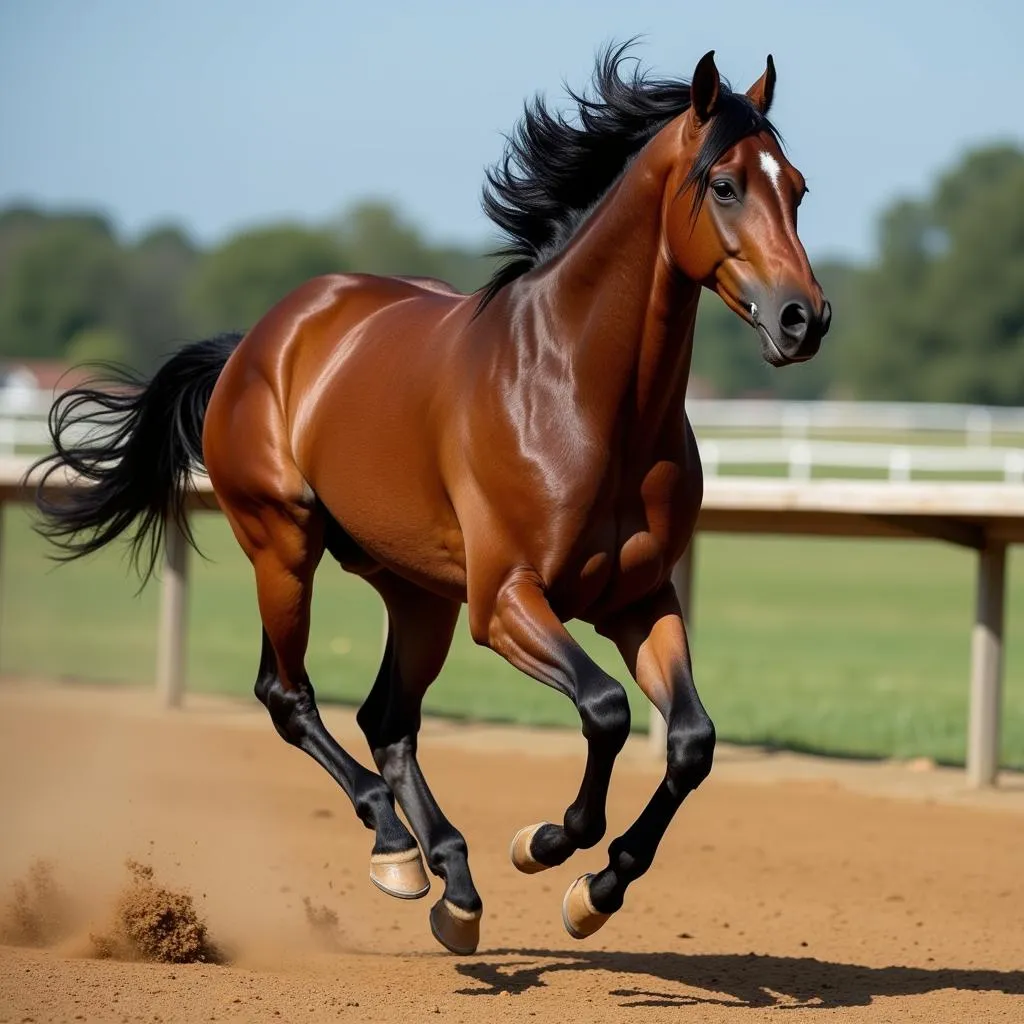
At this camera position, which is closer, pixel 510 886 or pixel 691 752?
pixel 691 752

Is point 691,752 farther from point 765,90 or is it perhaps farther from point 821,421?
point 821,421

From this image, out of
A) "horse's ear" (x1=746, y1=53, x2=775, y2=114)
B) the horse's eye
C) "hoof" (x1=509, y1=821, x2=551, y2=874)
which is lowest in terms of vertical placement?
"hoof" (x1=509, y1=821, x2=551, y2=874)

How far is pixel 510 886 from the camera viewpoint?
6.56 m

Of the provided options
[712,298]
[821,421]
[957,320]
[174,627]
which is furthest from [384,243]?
[174,627]

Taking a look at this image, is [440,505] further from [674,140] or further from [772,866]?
[772,866]

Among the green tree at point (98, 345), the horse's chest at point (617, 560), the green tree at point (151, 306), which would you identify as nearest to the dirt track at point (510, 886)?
the horse's chest at point (617, 560)

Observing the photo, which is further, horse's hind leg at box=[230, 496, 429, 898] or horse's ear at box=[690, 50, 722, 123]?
horse's hind leg at box=[230, 496, 429, 898]

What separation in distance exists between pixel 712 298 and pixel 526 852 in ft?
317

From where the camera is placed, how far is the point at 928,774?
30.3ft

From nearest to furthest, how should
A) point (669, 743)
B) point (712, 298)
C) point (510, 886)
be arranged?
point (669, 743) → point (510, 886) → point (712, 298)

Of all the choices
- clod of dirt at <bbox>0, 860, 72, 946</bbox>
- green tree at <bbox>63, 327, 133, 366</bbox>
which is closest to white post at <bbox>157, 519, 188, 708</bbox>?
clod of dirt at <bbox>0, 860, 72, 946</bbox>

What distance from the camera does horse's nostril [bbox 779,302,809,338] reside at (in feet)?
12.6

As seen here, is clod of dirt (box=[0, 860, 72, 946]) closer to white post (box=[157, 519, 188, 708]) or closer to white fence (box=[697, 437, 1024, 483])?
white post (box=[157, 519, 188, 708])

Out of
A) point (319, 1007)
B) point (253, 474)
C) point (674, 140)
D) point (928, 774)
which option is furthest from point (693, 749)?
point (928, 774)
